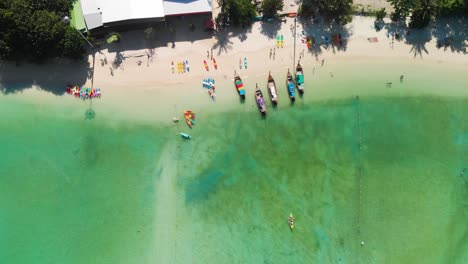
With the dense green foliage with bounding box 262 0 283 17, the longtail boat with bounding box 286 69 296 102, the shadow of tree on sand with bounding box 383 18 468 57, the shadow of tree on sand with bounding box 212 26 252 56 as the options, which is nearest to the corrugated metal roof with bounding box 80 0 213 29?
the shadow of tree on sand with bounding box 212 26 252 56

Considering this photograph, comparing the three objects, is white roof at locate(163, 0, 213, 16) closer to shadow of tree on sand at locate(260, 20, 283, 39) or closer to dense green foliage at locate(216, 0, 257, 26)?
dense green foliage at locate(216, 0, 257, 26)

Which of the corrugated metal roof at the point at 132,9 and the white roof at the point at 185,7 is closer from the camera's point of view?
the corrugated metal roof at the point at 132,9

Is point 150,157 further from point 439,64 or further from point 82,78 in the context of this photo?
point 439,64

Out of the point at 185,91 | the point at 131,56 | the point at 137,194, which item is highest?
the point at 131,56

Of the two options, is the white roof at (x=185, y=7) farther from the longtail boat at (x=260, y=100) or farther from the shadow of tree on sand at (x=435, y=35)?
the shadow of tree on sand at (x=435, y=35)

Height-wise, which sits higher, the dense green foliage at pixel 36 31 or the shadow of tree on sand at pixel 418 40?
the dense green foliage at pixel 36 31

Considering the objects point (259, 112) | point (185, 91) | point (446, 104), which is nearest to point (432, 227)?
point (446, 104)

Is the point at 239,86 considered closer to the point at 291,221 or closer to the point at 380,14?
the point at 291,221

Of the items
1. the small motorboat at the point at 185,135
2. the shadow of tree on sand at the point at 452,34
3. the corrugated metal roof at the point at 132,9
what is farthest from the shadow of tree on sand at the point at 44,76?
the shadow of tree on sand at the point at 452,34
